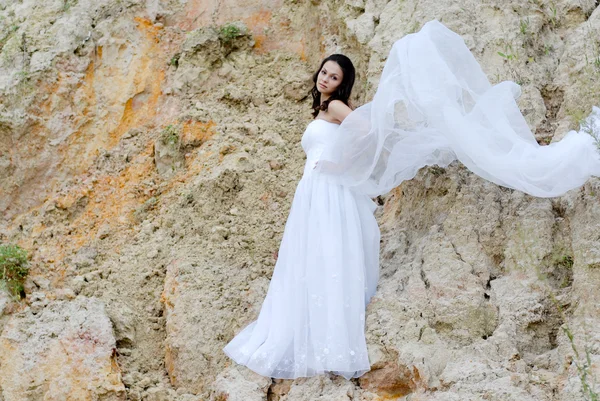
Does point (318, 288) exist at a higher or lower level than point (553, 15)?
lower

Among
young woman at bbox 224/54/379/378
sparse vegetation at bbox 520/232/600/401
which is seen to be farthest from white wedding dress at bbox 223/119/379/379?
sparse vegetation at bbox 520/232/600/401

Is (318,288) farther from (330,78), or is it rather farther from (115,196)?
(115,196)

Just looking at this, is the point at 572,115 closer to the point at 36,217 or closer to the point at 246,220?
the point at 246,220

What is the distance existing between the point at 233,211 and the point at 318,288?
1529 millimetres

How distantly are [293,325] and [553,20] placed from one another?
119 inches

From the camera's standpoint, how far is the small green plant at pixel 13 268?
6.00 m

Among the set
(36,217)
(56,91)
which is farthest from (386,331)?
(56,91)

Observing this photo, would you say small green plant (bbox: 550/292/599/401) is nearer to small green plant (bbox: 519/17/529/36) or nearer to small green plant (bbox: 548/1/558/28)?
small green plant (bbox: 519/17/529/36)

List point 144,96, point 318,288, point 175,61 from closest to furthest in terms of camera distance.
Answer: point 318,288, point 144,96, point 175,61

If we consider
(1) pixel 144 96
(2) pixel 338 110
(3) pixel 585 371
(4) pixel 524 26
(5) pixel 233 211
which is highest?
(4) pixel 524 26

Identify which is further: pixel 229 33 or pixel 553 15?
pixel 229 33

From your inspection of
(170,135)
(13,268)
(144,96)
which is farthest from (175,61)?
(13,268)

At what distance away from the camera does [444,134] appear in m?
4.68

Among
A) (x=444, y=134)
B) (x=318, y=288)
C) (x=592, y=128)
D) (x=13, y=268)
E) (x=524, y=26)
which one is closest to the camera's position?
(x=592, y=128)
